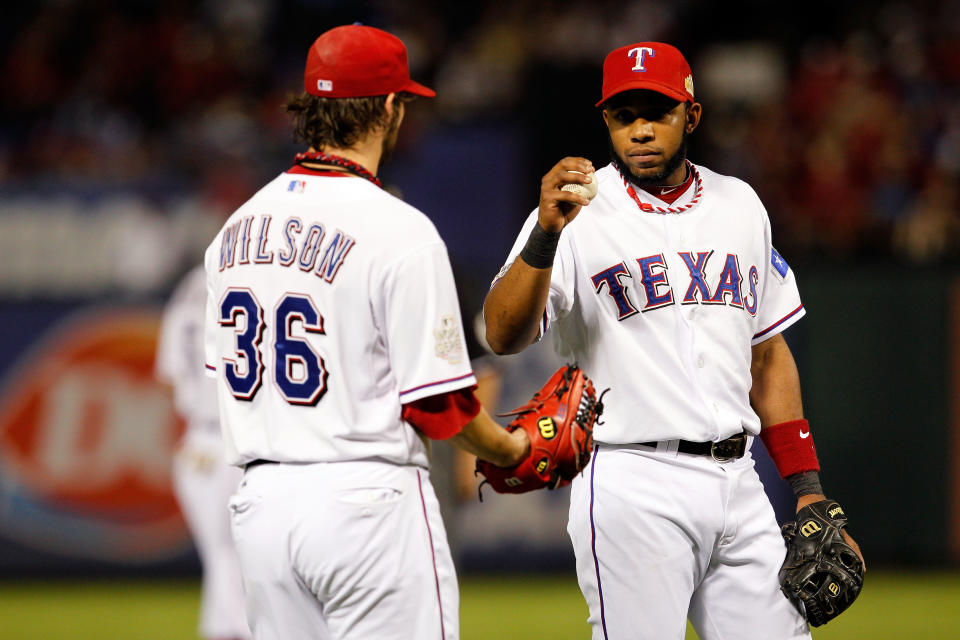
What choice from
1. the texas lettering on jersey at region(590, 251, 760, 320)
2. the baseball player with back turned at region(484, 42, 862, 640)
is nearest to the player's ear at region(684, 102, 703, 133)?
the baseball player with back turned at region(484, 42, 862, 640)

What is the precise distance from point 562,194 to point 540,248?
17cm

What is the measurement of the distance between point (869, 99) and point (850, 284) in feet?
10.1

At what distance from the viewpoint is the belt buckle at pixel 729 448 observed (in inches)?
139

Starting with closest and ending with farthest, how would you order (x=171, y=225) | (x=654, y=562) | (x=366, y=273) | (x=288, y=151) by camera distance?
1. (x=366, y=273)
2. (x=654, y=562)
3. (x=171, y=225)
4. (x=288, y=151)

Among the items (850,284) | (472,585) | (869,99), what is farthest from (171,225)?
(869,99)

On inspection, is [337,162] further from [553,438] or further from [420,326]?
[553,438]

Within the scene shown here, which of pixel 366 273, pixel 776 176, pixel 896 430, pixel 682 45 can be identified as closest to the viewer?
pixel 366 273

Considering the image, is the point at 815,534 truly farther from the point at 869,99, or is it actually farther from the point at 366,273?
the point at 869,99

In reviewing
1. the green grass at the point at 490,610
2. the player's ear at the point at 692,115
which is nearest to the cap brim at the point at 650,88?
the player's ear at the point at 692,115

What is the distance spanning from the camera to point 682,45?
11898 millimetres

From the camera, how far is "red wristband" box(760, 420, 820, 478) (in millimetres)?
3793

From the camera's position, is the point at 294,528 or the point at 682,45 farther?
the point at 682,45

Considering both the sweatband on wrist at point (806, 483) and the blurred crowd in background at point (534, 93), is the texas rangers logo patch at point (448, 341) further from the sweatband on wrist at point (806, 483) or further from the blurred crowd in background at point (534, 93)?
the blurred crowd in background at point (534, 93)

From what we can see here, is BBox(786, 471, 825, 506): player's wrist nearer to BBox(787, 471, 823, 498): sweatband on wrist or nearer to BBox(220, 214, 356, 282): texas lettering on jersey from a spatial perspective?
BBox(787, 471, 823, 498): sweatband on wrist
